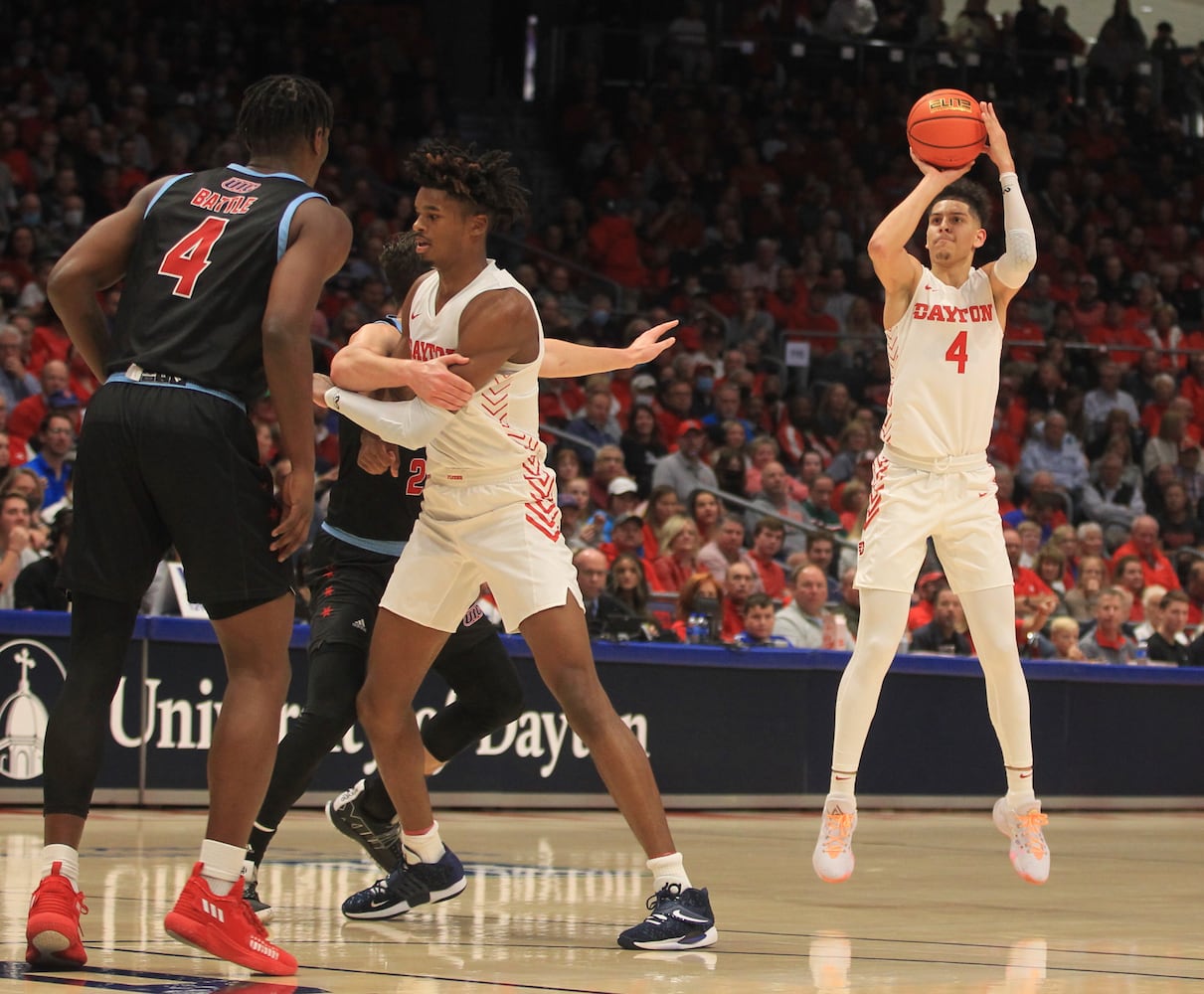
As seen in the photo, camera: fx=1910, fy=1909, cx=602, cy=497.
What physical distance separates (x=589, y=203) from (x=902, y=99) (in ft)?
15.6

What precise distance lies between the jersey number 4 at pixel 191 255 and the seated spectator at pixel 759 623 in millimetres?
6925

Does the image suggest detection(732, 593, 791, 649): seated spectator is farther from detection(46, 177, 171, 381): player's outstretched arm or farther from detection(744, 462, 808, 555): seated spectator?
detection(46, 177, 171, 381): player's outstretched arm

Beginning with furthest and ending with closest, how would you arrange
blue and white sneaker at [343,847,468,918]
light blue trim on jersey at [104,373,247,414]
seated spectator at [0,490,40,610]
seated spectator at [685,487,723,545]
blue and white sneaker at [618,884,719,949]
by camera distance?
seated spectator at [685,487,723,545] < seated spectator at [0,490,40,610] < blue and white sneaker at [343,847,468,918] < blue and white sneaker at [618,884,719,949] < light blue trim on jersey at [104,373,247,414]

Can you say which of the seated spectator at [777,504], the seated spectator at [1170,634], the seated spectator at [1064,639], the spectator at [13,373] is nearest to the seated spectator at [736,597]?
the seated spectator at [1064,639]

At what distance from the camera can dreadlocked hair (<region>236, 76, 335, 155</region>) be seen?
497 centimetres

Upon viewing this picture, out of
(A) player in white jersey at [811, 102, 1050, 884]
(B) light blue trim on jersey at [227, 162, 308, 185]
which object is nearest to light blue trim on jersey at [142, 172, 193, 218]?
(B) light blue trim on jersey at [227, 162, 308, 185]

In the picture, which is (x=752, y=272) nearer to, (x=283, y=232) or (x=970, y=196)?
(x=970, y=196)

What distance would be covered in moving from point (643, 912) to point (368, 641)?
1.26m

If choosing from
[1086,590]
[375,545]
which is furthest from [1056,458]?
[375,545]

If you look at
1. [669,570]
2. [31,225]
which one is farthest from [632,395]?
[31,225]

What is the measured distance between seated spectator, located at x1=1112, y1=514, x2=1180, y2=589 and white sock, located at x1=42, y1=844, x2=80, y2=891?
38.5ft

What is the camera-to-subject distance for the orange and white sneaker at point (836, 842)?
643 centimetres

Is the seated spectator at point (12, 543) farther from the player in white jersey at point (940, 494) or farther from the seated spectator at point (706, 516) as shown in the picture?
the player in white jersey at point (940, 494)

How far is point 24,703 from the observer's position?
9.47 meters
